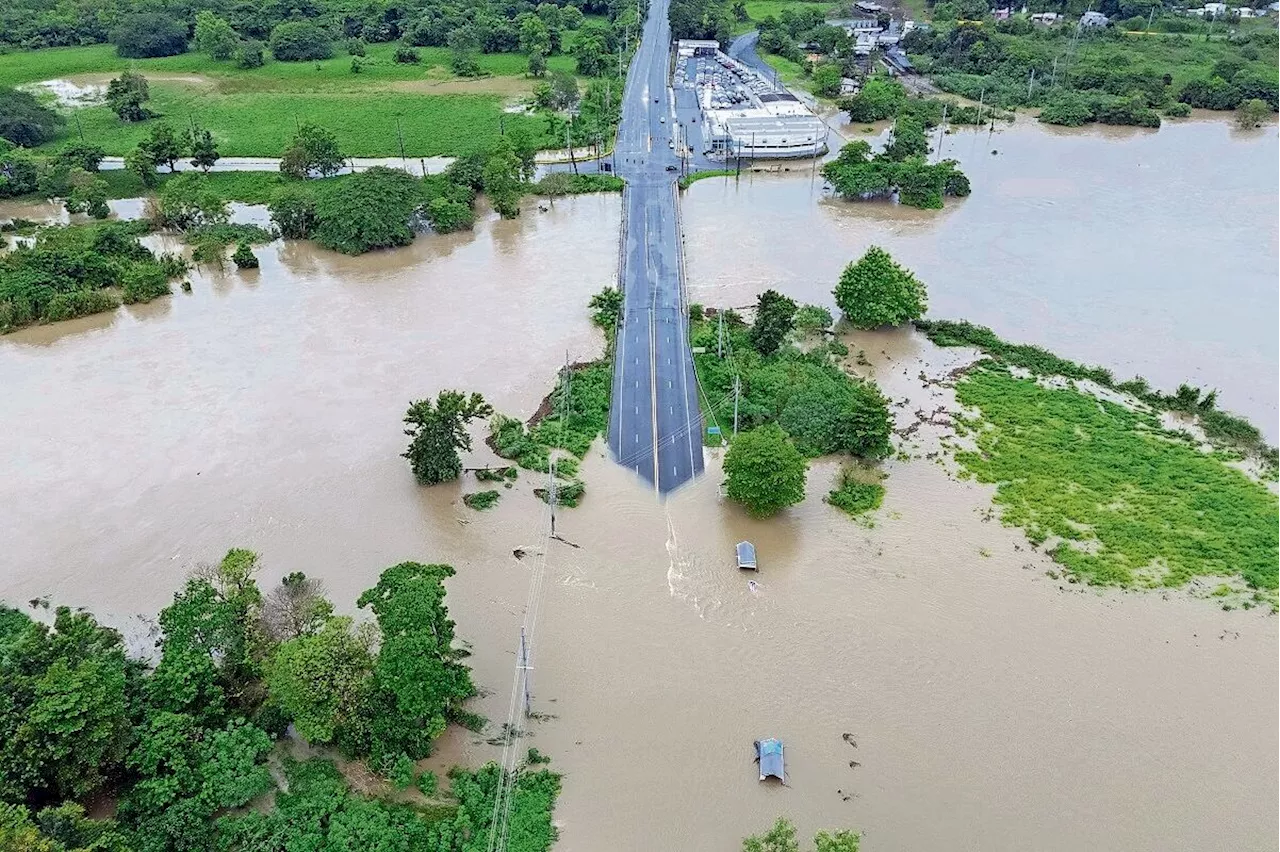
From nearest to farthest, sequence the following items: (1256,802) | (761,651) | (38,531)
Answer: (1256,802), (761,651), (38,531)

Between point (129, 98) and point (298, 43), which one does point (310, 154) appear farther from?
point (298, 43)

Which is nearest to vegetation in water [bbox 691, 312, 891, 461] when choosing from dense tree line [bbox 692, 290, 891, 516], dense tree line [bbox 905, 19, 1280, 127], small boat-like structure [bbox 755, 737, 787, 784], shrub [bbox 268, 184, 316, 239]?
dense tree line [bbox 692, 290, 891, 516]

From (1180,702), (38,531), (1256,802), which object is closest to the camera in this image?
(1256,802)

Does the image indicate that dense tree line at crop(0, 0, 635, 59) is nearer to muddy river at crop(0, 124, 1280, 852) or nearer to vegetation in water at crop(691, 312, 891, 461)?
muddy river at crop(0, 124, 1280, 852)

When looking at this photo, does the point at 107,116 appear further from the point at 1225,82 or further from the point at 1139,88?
the point at 1225,82

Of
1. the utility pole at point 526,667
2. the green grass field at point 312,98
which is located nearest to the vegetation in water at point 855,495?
the utility pole at point 526,667

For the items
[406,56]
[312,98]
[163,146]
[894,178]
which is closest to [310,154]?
[163,146]

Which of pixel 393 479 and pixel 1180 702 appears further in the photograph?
pixel 393 479

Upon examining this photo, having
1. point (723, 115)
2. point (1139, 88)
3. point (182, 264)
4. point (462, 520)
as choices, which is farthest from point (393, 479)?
point (1139, 88)
